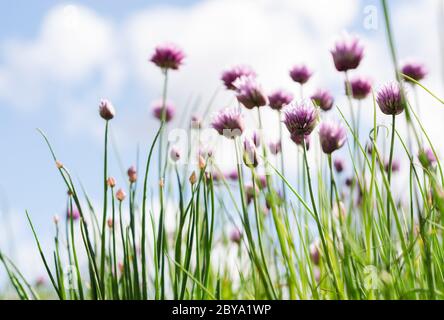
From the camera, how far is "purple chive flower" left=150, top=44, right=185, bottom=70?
1.75m

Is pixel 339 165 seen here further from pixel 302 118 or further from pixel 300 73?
pixel 302 118

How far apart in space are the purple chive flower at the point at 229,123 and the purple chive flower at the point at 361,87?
48cm

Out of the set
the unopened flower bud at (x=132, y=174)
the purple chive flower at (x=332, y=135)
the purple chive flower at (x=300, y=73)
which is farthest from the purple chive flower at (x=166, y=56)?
the purple chive flower at (x=332, y=135)

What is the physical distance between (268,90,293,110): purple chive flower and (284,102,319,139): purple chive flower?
15.1 inches

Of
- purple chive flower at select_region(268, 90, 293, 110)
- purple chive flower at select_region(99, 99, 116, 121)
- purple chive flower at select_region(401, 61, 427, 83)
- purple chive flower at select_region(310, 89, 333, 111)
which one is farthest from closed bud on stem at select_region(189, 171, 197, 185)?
purple chive flower at select_region(401, 61, 427, 83)

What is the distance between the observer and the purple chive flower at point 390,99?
113 centimetres

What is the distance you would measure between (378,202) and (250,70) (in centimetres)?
54

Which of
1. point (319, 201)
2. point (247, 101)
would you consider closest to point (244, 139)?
point (247, 101)

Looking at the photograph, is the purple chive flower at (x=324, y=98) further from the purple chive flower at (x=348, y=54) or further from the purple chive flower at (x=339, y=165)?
the purple chive flower at (x=339, y=165)

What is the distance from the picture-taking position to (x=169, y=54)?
1.75 metres

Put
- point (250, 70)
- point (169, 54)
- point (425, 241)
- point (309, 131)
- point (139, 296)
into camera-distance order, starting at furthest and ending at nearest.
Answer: point (169, 54) → point (250, 70) → point (139, 296) → point (309, 131) → point (425, 241)

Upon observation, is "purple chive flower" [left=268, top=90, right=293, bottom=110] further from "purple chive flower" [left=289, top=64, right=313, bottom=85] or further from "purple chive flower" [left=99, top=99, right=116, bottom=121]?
"purple chive flower" [left=99, top=99, right=116, bottom=121]
